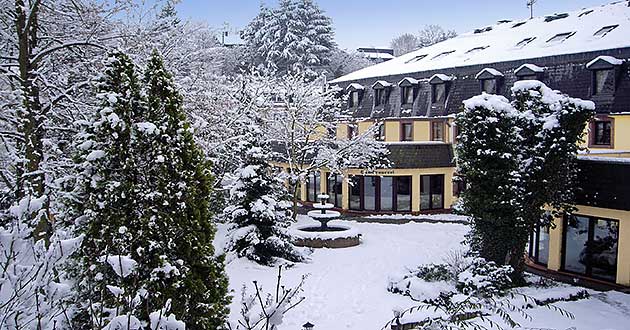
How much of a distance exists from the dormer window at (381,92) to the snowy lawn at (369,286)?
465 inches

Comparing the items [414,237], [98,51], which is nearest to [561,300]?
[414,237]

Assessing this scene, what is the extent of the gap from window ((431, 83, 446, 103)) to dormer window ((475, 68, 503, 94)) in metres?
2.26

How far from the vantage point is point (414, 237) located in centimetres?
1873

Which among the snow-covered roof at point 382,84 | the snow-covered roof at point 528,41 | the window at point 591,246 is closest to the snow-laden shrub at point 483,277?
the window at point 591,246

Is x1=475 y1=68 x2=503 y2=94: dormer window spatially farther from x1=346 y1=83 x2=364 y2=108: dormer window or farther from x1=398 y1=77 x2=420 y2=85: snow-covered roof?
x1=346 y1=83 x2=364 y2=108: dormer window

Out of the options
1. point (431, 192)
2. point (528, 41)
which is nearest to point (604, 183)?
point (431, 192)

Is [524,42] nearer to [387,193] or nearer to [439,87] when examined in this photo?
[439,87]

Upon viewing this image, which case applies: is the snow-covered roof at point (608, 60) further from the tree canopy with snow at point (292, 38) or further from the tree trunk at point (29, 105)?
the tree canopy with snow at point (292, 38)

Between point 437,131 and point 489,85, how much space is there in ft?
12.3

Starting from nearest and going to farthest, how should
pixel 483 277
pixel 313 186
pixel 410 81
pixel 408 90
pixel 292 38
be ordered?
pixel 483 277, pixel 313 186, pixel 410 81, pixel 408 90, pixel 292 38

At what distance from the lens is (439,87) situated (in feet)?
87.9

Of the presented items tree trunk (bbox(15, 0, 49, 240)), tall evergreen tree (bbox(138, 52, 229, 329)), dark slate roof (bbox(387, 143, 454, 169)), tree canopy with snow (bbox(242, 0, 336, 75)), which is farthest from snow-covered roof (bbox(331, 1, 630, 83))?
tree trunk (bbox(15, 0, 49, 240))

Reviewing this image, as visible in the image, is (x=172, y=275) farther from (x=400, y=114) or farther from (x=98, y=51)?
(x=400, y=114)

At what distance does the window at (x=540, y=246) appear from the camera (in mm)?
14219
